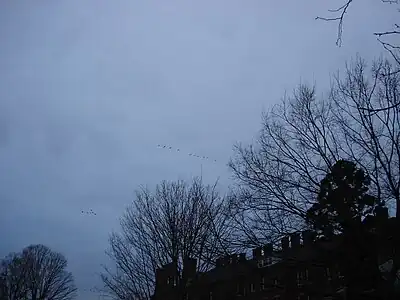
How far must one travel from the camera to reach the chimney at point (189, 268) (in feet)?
83.1

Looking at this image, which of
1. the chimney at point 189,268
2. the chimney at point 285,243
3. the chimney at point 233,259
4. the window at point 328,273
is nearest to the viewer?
the chimney at point 285,243

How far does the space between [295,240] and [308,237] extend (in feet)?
1.43

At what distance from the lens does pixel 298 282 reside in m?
20.3

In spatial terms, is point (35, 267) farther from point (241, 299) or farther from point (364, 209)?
point (364, 209)

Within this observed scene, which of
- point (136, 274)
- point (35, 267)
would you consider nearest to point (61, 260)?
point (35, 267)

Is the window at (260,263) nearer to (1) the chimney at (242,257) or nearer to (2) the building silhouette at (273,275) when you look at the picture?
(2) the building silhouette at (273,275)

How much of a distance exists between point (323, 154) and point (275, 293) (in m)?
8.30

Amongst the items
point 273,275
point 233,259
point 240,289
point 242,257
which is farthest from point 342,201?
point 240,289

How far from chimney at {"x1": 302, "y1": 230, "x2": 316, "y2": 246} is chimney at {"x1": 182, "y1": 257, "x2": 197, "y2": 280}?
8.72m

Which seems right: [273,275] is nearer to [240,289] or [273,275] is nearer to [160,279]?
[240,289]

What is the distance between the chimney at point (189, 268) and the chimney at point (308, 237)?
8.72 metres

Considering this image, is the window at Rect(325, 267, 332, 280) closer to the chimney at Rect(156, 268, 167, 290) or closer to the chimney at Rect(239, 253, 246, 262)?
the chimney at Rect(239, 253, 246, 262)

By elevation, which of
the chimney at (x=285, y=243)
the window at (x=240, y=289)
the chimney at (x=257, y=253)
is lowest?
the window at (x=240, y=289)

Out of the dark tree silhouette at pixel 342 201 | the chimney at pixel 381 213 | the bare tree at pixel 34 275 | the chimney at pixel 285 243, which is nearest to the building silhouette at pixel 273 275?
the chimney at pixel 285 243
